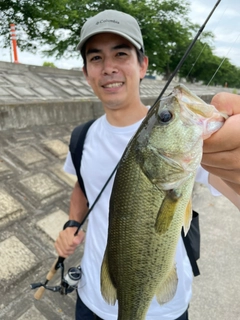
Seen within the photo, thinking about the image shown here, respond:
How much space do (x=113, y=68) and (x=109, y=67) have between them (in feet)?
0.09

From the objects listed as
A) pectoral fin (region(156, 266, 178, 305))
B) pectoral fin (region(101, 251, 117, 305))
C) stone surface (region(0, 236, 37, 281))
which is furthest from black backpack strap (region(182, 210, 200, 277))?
stone surface (region(0, 236, 37, 281))

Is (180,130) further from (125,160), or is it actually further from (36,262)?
(36,262)

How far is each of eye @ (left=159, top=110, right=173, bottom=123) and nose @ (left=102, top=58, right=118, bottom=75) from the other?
0.88m

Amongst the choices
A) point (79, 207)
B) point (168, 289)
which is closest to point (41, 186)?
point (79, 207)

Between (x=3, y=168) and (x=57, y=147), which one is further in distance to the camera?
(x=57, y=147)

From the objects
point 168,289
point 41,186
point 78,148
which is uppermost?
point 78,148

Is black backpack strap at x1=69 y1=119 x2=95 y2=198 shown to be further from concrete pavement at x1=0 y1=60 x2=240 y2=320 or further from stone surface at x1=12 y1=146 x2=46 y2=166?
stone surface at x1=12 y1=146 x2=46 y2=166

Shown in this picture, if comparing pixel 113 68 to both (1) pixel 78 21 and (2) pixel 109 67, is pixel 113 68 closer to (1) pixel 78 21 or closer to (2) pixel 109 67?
(2) pixel 109 67

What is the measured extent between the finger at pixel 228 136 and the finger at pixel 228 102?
25 millimetres

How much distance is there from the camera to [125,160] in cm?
135

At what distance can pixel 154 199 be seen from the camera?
130 cm

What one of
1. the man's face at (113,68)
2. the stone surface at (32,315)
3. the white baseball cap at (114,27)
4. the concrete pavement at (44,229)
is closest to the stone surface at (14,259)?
the concrete pavement at (44,229)

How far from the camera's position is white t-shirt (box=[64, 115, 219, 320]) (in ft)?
5.81

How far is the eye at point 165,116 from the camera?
1247mm
